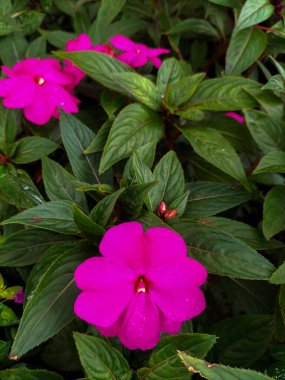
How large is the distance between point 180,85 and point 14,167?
500 millimetres

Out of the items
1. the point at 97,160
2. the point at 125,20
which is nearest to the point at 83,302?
the point at 97,160

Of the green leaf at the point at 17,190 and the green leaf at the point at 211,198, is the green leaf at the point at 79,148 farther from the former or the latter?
the green leaf at the point at 211,198

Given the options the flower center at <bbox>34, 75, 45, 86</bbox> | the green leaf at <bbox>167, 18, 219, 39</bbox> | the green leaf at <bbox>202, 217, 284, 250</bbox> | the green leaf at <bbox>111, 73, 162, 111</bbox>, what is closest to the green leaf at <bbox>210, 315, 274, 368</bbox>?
the green leaf at <bbox>202, 217, 284, 250</bbox>

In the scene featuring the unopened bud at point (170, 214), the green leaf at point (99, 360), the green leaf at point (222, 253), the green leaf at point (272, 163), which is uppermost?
the unopened bud at point (170, 214)

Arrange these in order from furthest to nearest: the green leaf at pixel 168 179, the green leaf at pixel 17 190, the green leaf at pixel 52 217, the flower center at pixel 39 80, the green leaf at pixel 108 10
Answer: the green leaf at pixel 108 10
the flower center at pixel 39 80
the green leaf at pixel 17 190
the green leaf at pixel 168 179
the green leaf at pixel 52 217

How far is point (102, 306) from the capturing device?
87 cm

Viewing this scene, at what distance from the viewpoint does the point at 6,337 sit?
4.01ft

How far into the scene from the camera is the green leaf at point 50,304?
926 millimetres

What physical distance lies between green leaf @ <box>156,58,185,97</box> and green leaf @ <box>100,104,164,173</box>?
10 cm

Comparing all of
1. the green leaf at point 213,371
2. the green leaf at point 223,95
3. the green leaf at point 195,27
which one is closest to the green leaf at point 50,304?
the green leaf at point 213,371

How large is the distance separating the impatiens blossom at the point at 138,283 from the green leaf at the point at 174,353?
4 centimetres


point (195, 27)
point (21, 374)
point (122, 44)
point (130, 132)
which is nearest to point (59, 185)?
point (130, 132)

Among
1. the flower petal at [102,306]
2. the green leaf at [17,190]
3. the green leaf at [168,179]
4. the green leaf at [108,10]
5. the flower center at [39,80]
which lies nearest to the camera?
the flower petal at [102,306]

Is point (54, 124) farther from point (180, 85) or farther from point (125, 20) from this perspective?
point (125, 20)
